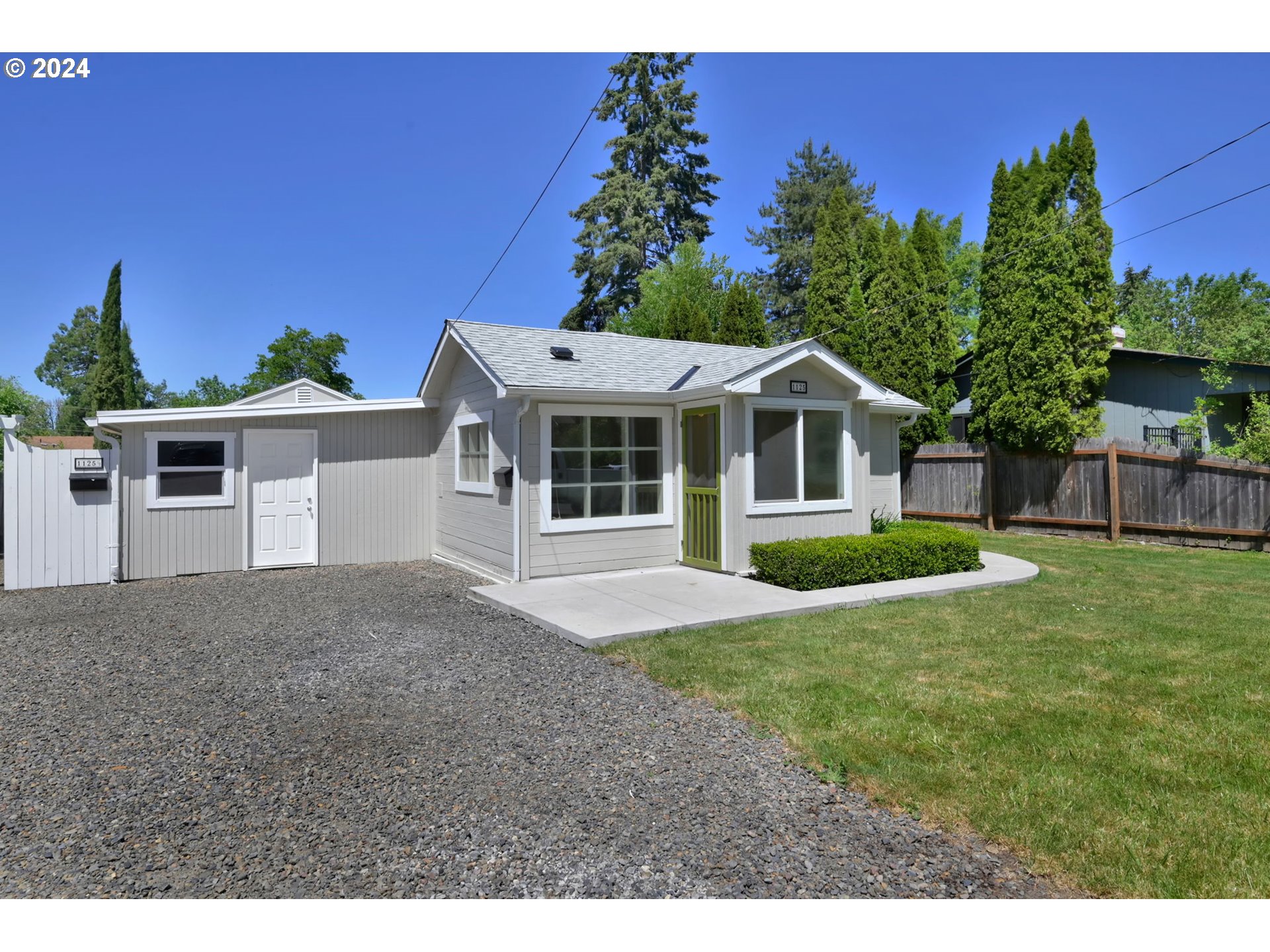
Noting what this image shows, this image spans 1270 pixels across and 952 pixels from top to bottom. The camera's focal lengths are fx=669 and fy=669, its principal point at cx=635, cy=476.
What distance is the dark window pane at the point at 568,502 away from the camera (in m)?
Result: 8.36

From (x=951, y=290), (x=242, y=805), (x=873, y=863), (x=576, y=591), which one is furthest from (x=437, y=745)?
(x=951, y=290)

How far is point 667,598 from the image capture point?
7.04 metres

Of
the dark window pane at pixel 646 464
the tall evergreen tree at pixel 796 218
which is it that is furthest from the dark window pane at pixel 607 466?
the tall evergreen tree at pixel 796 218

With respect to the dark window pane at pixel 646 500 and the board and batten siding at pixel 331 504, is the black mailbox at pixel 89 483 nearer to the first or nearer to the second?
the board and batten siding at pixel 331 504

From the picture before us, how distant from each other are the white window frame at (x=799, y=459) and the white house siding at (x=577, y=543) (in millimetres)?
1142

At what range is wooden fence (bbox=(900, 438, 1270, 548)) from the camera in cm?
1046

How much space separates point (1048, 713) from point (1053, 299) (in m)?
11.5

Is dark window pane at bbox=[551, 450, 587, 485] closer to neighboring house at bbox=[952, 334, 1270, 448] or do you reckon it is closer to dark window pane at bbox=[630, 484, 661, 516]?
dark window pane at bbox=[630, 484, 661, 516]

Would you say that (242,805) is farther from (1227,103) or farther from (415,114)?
(1227,103)

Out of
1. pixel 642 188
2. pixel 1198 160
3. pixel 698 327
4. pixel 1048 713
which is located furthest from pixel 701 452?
pixel 642 188

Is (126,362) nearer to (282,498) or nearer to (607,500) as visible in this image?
(282,498)

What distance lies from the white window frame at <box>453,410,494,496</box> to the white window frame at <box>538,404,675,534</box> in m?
0.96

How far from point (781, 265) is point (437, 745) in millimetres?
30088

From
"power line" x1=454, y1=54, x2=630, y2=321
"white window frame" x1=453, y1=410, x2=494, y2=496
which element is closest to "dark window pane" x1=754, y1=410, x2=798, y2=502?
"white window frame" x1=453, y1=410, x2=494, y2=496
